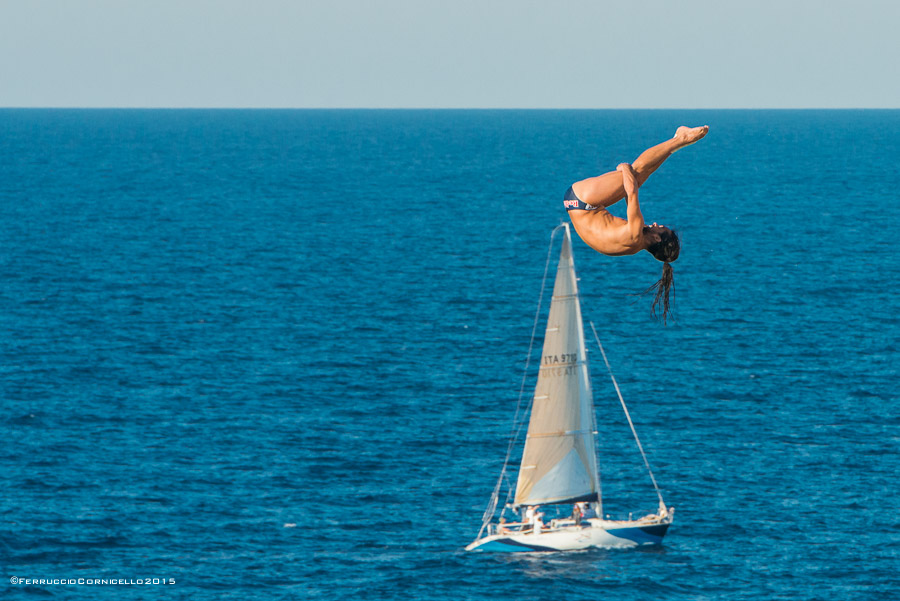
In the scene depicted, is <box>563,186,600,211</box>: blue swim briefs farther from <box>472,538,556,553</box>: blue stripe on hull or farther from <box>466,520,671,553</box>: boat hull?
<box>472,538,556,553</box>: blue stripe on hull

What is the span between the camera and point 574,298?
104 m

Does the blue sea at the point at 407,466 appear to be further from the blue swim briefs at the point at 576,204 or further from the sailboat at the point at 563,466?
the blue swim briefs at the point at 576,204

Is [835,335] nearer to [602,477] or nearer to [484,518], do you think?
[602,477]

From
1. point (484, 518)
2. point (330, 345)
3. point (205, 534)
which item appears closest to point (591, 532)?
point (484, 518)

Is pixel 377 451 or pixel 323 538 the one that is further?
pixel 377 451

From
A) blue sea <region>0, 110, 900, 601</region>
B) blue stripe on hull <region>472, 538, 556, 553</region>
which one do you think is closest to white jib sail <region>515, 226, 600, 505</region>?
blue stripe on hull <region>472, 538, 556, 553</region>

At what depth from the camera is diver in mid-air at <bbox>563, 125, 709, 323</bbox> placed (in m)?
25.4

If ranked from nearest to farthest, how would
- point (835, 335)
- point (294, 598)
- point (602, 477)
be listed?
point (294, 598)
point (602, 477)
point (835, 335)

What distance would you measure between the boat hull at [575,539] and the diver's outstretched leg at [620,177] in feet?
A: 327

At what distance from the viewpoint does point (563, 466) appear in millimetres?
118250

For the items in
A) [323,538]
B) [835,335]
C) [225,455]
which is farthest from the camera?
[835,335]

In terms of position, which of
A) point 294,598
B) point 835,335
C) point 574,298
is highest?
point 574,298

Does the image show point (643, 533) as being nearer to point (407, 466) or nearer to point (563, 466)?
point (563, 466)

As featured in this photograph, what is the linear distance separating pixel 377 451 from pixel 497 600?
37.7 meters
